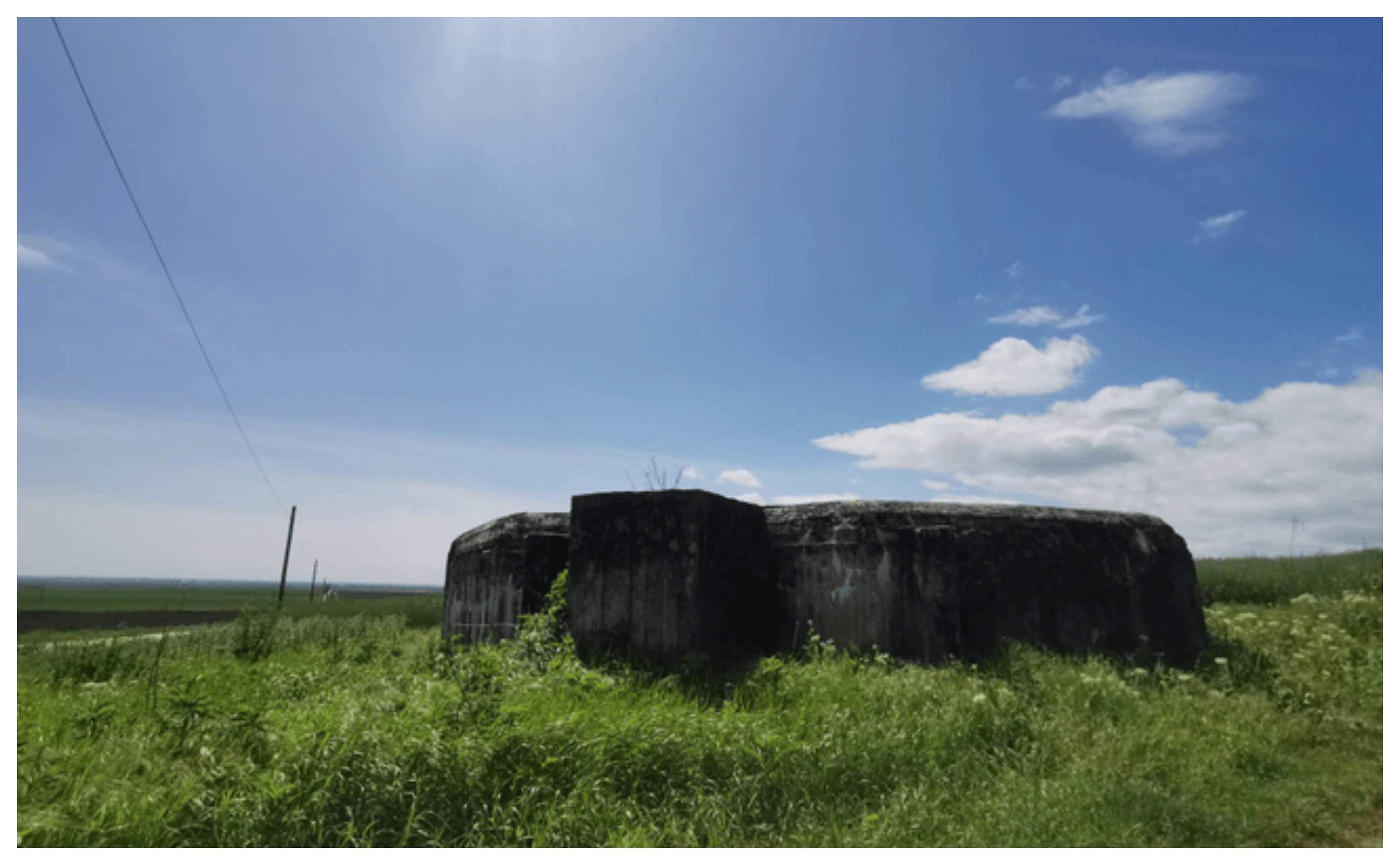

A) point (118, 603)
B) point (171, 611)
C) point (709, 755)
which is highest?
point (709, 755)

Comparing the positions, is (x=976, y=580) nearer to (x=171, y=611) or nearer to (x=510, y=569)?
(x=510, y=569)

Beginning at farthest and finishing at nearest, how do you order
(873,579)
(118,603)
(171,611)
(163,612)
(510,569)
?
1. (118,603)
2. (171,611)
3. (163,612)
4. (510,569)
5. (873,579)

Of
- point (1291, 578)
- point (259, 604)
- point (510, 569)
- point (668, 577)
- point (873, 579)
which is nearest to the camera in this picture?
point (668, 577)

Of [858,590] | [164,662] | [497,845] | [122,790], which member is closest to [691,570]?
[858,590]

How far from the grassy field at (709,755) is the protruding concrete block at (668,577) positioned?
33 centimetres

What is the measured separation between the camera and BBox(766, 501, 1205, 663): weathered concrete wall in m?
6.50

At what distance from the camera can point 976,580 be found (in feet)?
21.7

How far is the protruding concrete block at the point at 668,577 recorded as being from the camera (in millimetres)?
6250

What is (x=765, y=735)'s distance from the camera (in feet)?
14.6

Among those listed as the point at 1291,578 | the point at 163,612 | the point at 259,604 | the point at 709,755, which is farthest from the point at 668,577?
the point at 163,612

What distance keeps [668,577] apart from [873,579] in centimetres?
166

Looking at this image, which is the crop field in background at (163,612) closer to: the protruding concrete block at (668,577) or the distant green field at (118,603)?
the distant green field at (118,603)

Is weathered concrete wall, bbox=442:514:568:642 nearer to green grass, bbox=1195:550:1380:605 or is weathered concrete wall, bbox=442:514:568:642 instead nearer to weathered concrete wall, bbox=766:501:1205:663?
weathered concrete wall, bbox=766:501:1205:663

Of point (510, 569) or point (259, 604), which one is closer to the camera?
point (510, 569)
